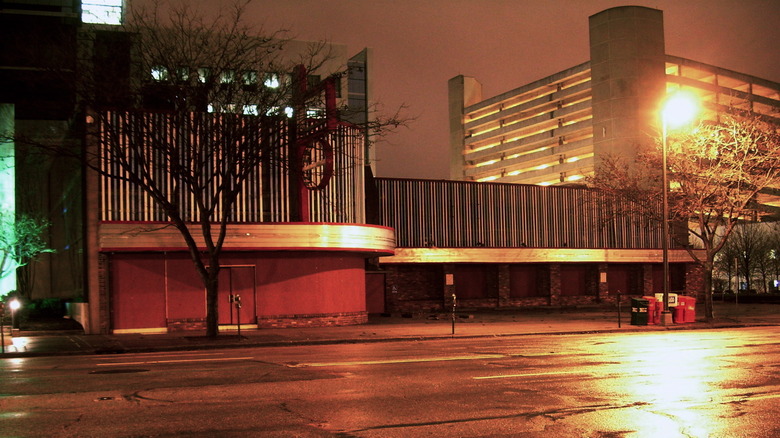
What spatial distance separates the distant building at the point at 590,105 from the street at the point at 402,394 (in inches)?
1987

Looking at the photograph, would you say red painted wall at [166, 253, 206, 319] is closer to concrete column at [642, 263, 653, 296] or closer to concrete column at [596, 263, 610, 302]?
concrete column at [596, 263, 610, 302]

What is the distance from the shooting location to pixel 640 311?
29.7 meters

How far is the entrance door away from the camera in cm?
2741

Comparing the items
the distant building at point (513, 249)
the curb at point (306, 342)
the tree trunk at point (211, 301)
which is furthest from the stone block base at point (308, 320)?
the distant building at point (513, 249)

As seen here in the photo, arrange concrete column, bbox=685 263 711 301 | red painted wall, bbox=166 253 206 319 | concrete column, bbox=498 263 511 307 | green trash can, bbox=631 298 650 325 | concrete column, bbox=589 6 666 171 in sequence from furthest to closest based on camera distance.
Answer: concrete column, bbox=589 6 666 171, concrete column, bbox=685 263 711 301, concrete column, bbox=498 263 511 307, green trash can, bbox=631 298 650 325, red painted wall, bbox=166 253 206 319

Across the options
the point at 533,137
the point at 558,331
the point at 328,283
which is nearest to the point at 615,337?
the point at 558,331

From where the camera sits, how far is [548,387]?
1192 cm

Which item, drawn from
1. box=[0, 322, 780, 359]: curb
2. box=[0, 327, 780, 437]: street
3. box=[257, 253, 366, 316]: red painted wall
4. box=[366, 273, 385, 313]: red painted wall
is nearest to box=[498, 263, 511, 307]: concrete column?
box=[366, 273, 385, 313]: red painted wall

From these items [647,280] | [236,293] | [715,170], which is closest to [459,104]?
[647,280]

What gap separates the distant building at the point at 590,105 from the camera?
8631 centimetres

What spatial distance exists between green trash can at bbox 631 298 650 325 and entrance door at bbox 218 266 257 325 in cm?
1453

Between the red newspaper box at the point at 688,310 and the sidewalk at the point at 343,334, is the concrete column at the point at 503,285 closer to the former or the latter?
the sidewalk at the point at 343,334

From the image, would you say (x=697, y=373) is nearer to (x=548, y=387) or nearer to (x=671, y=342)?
(x=548, y=387)

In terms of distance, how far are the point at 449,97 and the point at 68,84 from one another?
118 metres
